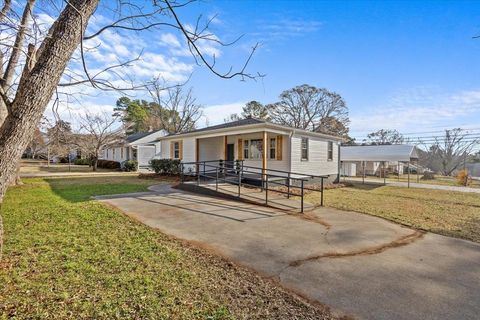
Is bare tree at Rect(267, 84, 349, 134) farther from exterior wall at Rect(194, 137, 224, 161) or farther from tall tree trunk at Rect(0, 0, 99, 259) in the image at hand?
tall tree trunk at Rect(0, 0, 99, 259)

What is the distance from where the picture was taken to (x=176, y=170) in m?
17.1

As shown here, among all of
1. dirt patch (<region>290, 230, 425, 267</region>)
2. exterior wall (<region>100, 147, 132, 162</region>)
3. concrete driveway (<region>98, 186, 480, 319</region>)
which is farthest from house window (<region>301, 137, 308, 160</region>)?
exterior wall (<region>100, 147, 132, 162</region>)

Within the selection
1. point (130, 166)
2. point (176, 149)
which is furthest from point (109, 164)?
point (176, 149)

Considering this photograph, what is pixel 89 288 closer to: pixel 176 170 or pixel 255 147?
pixel 255 147

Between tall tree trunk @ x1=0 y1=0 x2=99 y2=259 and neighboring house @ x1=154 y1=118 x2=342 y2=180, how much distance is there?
9.45 meters

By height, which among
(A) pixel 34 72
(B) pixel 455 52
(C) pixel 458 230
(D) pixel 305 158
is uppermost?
(B) pixel 455 52

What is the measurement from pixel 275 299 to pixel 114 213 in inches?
213

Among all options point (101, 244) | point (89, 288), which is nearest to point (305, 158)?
point (101, 244)

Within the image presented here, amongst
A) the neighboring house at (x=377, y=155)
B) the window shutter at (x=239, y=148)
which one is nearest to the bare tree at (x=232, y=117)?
the neighboring house at (x=377, y=155)

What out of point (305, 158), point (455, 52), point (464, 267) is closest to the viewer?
point (464, 267)

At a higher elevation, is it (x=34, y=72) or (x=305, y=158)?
(x=34, y=72)

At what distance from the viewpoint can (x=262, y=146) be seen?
556 inches

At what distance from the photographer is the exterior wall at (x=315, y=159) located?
14.0 meters

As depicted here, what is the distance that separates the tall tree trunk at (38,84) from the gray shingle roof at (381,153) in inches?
904
